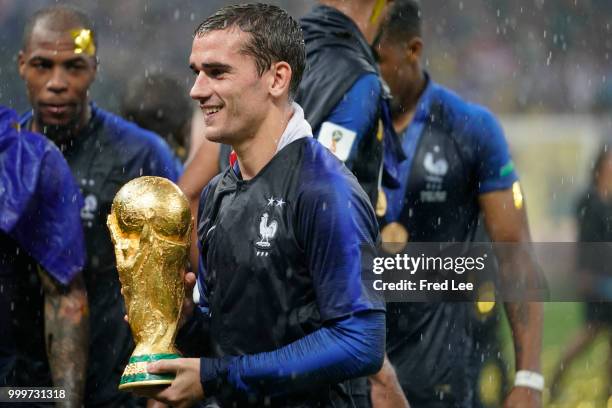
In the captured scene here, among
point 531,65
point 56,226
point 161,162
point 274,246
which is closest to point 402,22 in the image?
point 161,162

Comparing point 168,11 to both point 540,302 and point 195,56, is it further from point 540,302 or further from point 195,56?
point 195,56

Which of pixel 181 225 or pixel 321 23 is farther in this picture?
pixel 321 23

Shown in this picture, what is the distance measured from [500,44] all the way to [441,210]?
896 centimetres

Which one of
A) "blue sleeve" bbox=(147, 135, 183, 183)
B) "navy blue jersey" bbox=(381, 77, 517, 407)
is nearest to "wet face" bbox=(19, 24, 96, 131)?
"blue sleeve" bbox=(147, 135, 183, 183)

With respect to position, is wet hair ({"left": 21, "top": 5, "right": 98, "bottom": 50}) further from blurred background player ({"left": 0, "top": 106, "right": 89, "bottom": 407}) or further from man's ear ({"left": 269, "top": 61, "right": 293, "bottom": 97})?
man's ear ({"left": 269, "top": 61, "right": 293, "bottom": 97})

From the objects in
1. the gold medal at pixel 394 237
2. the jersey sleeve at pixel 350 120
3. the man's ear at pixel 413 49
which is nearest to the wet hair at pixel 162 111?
the man's ear at pixel 413 49

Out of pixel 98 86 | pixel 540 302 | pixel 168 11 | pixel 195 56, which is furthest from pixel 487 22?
pixel 195 56

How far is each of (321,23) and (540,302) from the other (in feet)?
5.39

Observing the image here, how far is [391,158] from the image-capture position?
447cm

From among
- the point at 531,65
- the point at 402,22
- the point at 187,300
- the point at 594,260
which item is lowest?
the point at 187,300

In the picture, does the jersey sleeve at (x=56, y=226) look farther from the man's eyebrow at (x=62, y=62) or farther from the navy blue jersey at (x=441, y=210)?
the navy blue jersey at (x=441, y=210)

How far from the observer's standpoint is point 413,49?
5730 mm

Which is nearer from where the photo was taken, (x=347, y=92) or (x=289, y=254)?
(x=289, y=254)

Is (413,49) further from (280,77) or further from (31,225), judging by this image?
(280,77)
